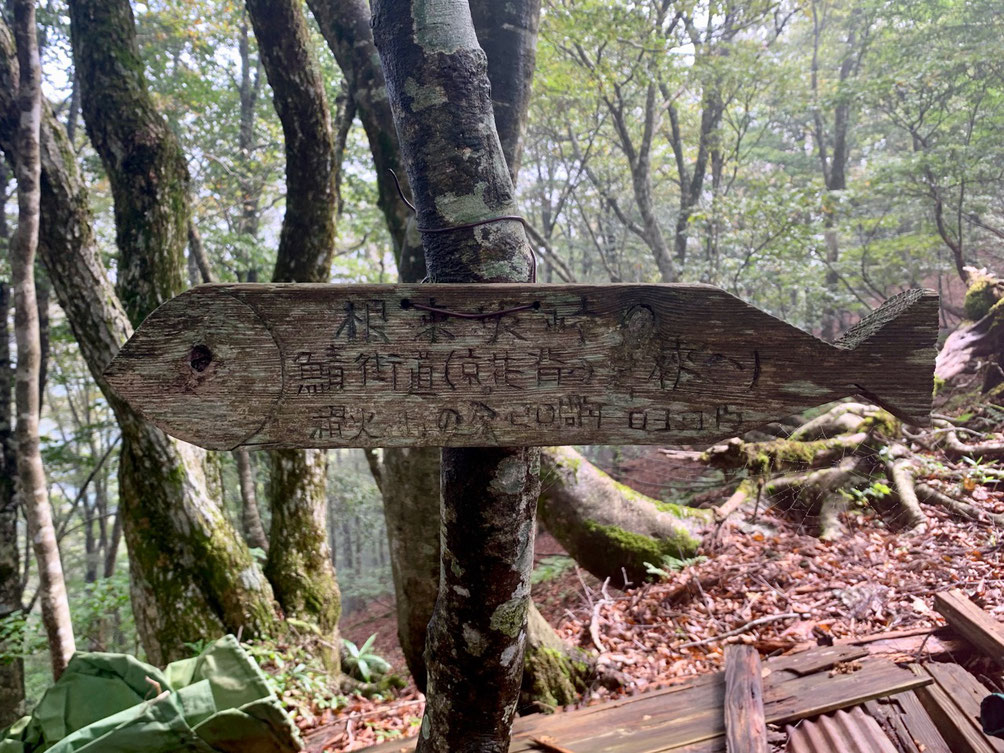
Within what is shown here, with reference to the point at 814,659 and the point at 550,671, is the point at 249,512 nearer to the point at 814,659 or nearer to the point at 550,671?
the point at 550,671

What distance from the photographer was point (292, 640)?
160 inches

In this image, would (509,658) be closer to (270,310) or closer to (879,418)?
(270,310)

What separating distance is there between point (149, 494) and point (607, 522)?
12.1 ft

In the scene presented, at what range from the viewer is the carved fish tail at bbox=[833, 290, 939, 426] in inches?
55.2

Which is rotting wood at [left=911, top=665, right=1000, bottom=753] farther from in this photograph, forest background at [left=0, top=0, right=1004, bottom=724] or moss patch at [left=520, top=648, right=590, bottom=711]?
forest background at [left=0, top=0, right=1004, bottom=724]

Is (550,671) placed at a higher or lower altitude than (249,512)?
lower

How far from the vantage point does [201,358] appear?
1.33 meters

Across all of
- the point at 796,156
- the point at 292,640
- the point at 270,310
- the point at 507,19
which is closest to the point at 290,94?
the point at 507,19

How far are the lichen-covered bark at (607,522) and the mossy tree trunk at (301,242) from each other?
2.06m

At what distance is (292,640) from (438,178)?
12.2ft

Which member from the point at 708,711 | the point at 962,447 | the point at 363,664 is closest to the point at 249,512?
the point at 363,664

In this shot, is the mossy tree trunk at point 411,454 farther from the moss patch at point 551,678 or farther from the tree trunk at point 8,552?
the tree trunk at point 8,552

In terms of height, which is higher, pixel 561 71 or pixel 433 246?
pixel 561 71

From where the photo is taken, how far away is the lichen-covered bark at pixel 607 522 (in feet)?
16.7
